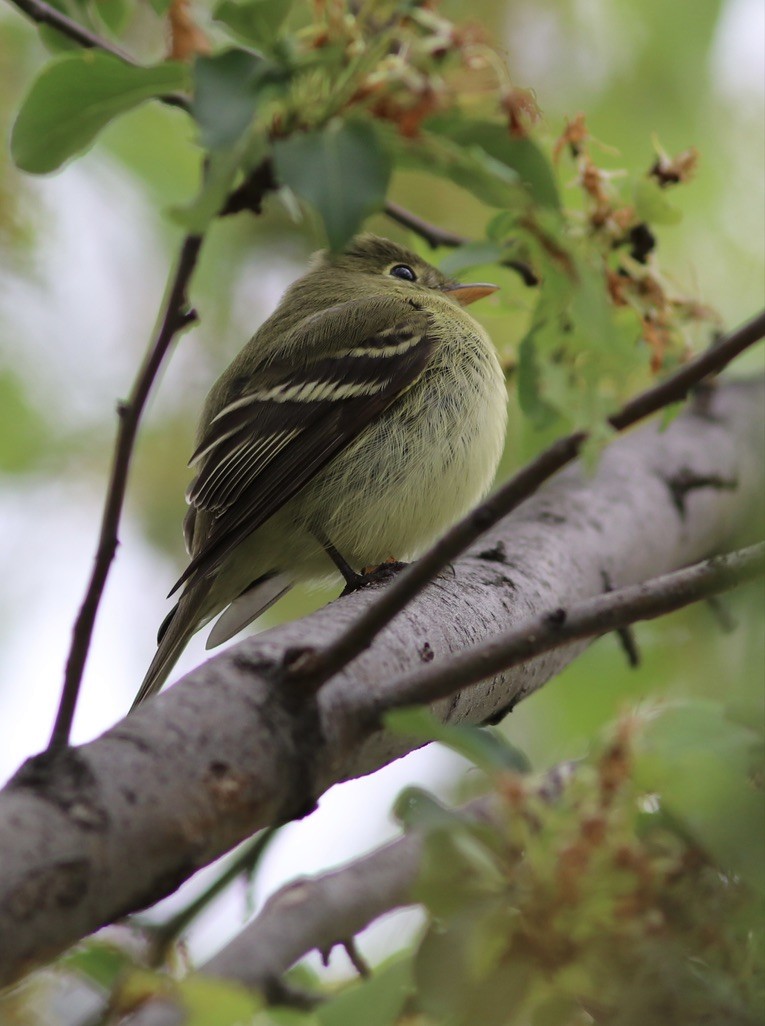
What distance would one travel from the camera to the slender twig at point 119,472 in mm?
2113

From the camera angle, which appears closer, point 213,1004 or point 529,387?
point 213,1004

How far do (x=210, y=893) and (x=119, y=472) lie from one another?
126 centimetres

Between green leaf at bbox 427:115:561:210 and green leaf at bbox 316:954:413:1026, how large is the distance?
1420 mm

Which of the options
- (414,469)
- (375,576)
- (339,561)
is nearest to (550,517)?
(414,469)

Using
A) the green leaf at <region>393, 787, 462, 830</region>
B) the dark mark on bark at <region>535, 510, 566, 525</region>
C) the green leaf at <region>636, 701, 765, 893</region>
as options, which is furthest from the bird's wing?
the green leaf at <region>636, 701, 765, 893</region>

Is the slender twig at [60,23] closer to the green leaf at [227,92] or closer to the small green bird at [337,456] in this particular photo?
the green leaf at [227,92]

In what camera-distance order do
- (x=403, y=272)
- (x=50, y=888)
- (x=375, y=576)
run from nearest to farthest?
(x=50, y=888) → (x=375, y=576) → (x=403, y=272)

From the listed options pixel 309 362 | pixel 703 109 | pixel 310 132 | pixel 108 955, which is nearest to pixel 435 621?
pixel 108 955

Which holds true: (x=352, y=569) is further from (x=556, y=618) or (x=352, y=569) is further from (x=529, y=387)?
(x=556, y=618)

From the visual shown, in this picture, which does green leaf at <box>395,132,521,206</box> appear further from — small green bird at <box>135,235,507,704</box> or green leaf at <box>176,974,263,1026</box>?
small green bird at <box>135,235,507,704</box>

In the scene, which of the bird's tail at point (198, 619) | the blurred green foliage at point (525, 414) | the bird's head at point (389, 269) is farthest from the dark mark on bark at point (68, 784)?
the bird's head at point (389, 269)

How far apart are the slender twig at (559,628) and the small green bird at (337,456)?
208 cm

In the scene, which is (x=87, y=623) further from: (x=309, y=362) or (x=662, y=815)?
(x=309, y=362)

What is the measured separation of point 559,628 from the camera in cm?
224
